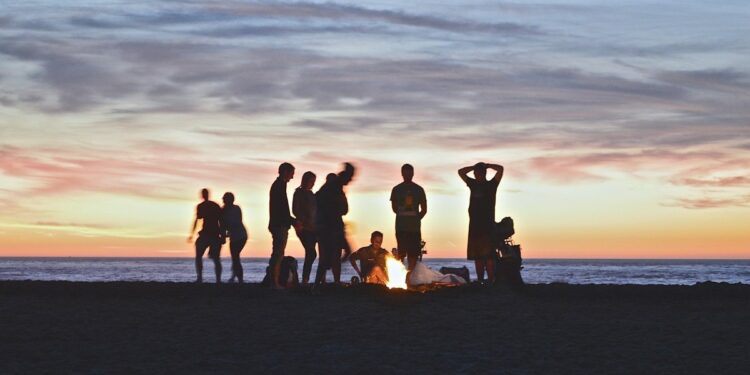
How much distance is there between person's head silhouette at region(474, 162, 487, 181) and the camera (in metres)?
16.6

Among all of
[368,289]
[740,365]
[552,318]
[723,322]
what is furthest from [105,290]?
→ [740,365]

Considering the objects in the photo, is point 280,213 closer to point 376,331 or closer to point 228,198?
point 228,198

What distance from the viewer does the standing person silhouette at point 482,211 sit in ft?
54.0

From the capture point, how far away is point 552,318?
12180 millimetres

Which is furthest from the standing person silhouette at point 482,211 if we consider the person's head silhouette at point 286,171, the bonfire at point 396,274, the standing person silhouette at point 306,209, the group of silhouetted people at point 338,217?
the person's head silhouette at point 286,171

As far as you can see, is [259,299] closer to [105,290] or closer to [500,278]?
[105,290]

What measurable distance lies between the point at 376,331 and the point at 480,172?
6120 millimetres

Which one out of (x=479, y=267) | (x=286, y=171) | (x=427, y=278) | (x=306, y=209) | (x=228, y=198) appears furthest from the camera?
(x=228, y=198)

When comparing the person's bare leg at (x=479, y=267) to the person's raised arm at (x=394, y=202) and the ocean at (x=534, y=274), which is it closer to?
the person's raised arm at (x=394, y=202)

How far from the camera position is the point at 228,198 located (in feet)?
61.9

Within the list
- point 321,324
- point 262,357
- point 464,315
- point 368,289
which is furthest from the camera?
point 368,289

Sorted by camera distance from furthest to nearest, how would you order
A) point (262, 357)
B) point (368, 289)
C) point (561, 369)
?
point (368, 289) < point (262, 357) < point (561, 369)

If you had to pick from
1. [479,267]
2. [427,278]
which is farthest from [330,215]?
[479,267]

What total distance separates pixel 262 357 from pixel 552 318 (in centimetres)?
429
